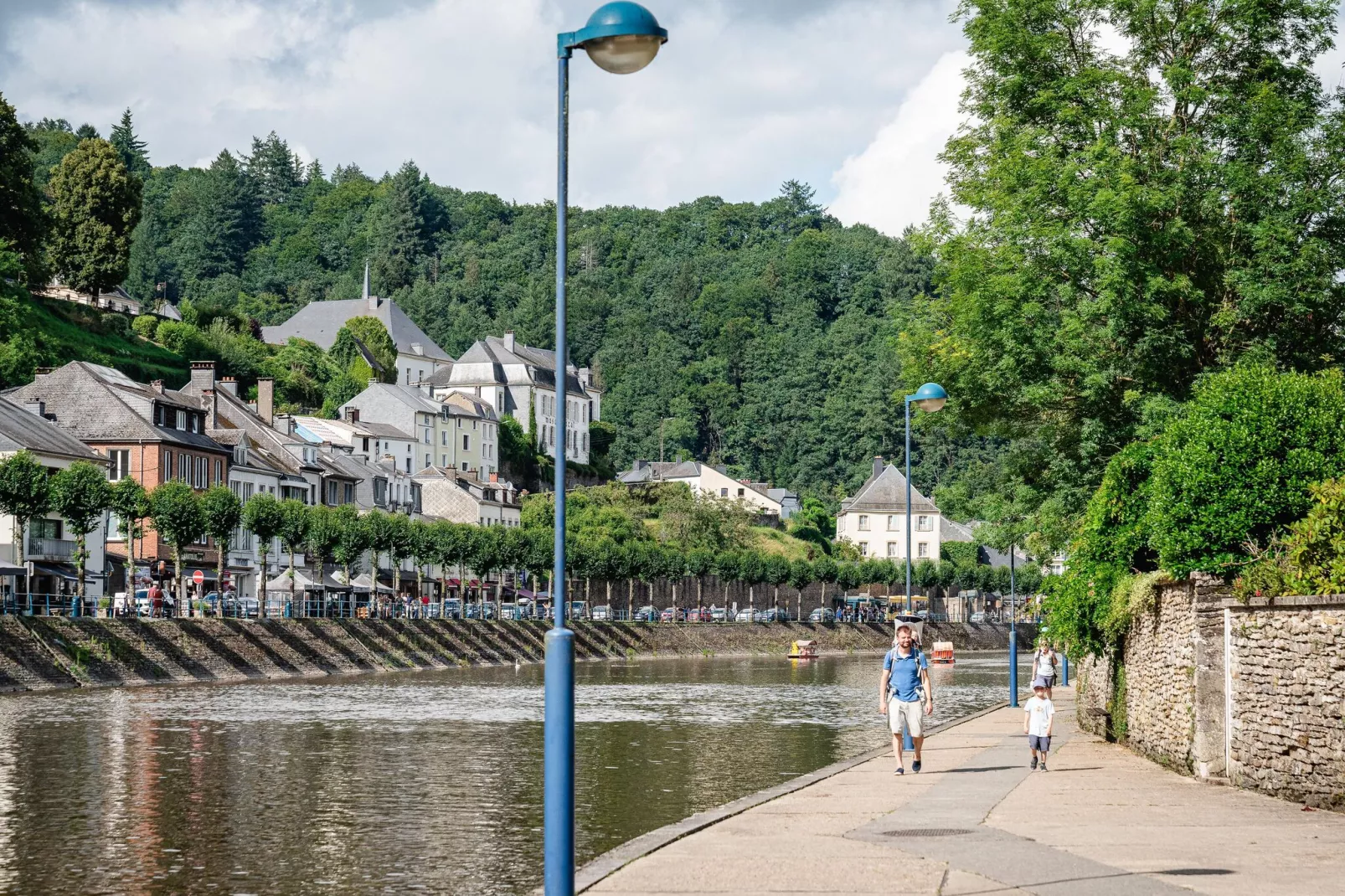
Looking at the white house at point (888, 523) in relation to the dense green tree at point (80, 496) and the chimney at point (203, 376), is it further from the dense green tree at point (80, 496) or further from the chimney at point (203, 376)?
the dense green tree at point (80, 496)

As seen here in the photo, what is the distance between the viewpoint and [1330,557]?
18.4m

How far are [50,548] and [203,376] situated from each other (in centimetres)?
3557

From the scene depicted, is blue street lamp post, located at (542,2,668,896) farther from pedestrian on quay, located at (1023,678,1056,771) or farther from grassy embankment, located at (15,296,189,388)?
grassy embankment, located at (15,296,189,388)

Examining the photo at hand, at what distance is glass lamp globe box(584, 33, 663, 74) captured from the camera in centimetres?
1126

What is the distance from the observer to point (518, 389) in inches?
6880

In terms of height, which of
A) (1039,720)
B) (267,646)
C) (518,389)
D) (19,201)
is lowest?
(267,646)

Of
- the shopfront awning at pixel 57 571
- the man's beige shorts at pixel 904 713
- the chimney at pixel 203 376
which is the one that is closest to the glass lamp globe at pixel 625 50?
the man's beige shorts at pixel 904 713

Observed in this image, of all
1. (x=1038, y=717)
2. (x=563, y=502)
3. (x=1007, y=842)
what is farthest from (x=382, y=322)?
(x=563, y=502)

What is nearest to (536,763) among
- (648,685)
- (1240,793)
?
(1240,793)

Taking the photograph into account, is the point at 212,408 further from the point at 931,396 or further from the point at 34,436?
the point at 931,396

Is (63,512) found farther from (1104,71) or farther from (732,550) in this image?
(732,550)

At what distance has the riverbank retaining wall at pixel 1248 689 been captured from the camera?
1692cm

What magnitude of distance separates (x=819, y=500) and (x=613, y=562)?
73723 mm

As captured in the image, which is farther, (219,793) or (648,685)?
(648,685)
